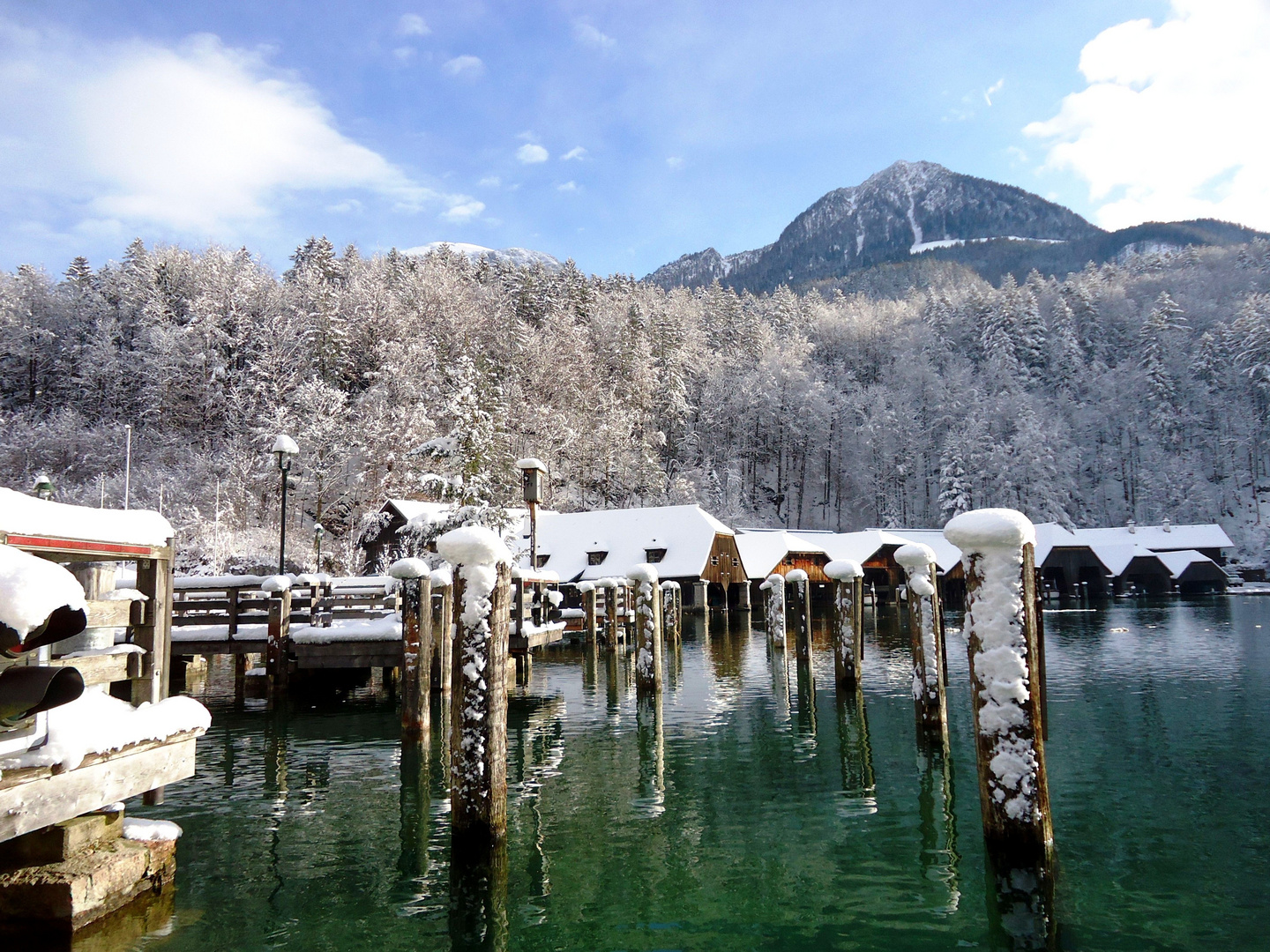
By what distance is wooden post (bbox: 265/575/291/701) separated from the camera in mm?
15242

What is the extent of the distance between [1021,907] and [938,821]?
2274mm

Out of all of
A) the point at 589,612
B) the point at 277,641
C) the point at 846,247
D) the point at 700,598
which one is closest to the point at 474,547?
the point at 277,641

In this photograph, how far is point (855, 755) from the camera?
36.8ft

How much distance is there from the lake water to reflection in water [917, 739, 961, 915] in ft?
0.13

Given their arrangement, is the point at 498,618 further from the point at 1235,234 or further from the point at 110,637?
the point at 1235,234

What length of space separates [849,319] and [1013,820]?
8463cm

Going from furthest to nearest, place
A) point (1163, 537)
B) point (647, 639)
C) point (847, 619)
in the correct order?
1. point (1163, 537)
2. point (647, 639)
3. point (847, 619)

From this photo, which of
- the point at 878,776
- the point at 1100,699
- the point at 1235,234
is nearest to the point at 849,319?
the point at 1100,699

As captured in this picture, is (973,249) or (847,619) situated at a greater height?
(973,249)

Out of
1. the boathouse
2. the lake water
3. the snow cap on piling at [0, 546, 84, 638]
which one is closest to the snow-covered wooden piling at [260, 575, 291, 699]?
the lake water

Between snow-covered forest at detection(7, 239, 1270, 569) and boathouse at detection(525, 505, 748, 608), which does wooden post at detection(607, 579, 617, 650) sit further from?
boathouse at detection(525, 505, 748, 608)

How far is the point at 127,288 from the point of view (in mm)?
50906

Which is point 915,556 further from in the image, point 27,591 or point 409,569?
A: point 27,591

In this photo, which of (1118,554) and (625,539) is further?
(1118,554)
